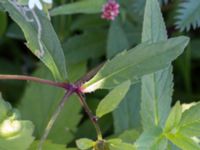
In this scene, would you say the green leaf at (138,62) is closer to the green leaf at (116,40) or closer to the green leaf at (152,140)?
the green leaf at (152,140)

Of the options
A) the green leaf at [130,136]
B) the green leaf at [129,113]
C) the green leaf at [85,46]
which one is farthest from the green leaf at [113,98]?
the green leaf at [85,46]

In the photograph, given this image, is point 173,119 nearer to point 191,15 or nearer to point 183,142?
point 183,142

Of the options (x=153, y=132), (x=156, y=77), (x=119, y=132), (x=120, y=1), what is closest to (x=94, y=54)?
(x=120, y=1)

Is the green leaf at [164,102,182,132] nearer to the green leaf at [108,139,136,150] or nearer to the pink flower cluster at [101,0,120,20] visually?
the green leaf at [108,139,136,150]

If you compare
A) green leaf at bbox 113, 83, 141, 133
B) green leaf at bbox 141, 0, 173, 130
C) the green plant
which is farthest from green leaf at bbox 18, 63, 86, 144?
green leaf at bbox 141, 0, 173, 130

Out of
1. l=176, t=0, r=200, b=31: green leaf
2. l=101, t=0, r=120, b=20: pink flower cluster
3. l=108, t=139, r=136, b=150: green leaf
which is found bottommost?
l=108, t=139, r=136, b=150: green leaf

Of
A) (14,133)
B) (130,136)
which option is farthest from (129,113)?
(14,133)

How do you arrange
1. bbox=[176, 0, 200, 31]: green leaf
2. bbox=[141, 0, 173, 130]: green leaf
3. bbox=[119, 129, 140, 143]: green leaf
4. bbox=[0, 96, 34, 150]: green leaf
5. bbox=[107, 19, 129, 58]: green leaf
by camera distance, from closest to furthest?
bbox=[0, 96, 34, 150]: green leaf < bbox=[141, 0, 173, 130]: green leaf < bbox=[119, 129, 140, 143]: green leaf < bbox=[176, 0, 200, 31]: green leaf < bbox=[107, 19, 129, 58]: green leaf
